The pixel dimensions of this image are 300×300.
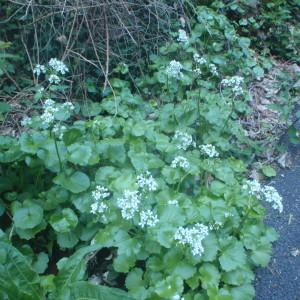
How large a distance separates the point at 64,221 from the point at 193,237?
0.69 meters

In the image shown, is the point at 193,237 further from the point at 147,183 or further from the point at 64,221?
the point at 64,221

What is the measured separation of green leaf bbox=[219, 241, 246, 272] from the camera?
2359 millimetres

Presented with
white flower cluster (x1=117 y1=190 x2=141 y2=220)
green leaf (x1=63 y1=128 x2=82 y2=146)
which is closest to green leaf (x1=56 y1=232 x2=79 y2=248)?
white flower cluster (x1=117 y1=190 x2=141 y2=220)

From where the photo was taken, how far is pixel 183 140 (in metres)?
3.05

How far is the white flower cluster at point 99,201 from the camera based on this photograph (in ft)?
8.05

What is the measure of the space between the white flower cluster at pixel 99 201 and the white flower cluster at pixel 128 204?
0.13m

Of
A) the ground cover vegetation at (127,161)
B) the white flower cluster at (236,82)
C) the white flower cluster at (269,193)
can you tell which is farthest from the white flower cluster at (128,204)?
the white flower cluster at (236,82)

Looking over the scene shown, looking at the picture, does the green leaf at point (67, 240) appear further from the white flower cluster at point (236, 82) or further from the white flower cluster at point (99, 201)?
the white flower cluster at point (236, 82)

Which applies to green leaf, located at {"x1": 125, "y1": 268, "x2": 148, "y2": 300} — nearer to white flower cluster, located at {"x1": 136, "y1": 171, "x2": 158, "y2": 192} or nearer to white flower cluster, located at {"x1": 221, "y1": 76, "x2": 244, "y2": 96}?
white flower cluster, located at {"x1": 136, "y1": 171, "x2": 158, "y2": 192}

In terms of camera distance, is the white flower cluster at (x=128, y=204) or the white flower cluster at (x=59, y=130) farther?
the white flower cluster at (x=59, y=130)

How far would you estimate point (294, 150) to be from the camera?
12.5ft

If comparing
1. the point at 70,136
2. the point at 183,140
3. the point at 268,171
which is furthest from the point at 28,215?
the point at 268,171

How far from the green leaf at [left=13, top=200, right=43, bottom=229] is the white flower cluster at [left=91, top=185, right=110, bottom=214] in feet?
0.96

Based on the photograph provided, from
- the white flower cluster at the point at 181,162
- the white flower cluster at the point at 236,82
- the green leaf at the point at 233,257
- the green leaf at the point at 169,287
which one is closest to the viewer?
the green leaf at the point at 169,287
